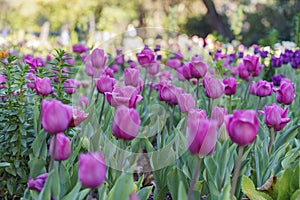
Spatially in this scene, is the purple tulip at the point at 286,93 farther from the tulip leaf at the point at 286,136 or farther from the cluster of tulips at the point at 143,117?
the tulip leaf at the point at 286,136

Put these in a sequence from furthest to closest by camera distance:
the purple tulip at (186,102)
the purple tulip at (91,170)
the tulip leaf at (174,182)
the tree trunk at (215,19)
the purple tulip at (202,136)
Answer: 1. the tree trunk at (215,19)
2. the purple tulip at (186,102)
3. the tulip leaf at (174,182)
4. the purple tulip at (202,136)
5. the purple tulip at (91,170)

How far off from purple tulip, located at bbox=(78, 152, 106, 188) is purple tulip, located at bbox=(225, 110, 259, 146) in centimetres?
33

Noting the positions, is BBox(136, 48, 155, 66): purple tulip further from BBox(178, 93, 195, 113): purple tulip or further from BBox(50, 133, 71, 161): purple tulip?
BBox(50, 133, 71, 161): purple tulip

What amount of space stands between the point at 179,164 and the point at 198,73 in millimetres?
534

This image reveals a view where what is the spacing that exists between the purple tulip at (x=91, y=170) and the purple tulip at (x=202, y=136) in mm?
251

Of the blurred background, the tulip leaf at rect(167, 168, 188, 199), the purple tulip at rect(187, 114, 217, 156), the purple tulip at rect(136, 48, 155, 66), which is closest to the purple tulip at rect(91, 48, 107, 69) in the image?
the purple tulip at rect(136, 48, 155, 66)

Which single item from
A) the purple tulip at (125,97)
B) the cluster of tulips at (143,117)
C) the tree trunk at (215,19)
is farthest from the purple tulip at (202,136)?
the tree trunk at (215,19)

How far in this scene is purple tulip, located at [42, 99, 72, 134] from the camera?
1021 mm

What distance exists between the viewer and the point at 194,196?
4.51ft

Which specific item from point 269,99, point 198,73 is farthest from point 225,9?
point 198,73

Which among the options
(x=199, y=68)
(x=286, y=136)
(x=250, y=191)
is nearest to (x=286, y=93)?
(x=286, y=136)

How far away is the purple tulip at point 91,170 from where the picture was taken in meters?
0.94

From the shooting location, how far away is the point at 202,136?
3.45 feet

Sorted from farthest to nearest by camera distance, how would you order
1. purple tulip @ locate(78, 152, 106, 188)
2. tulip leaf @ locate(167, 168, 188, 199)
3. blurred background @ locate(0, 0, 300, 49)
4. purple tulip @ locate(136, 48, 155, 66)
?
1. blurred background @ locate(0, 0, 300, 49)
2. purple tulip @ locate(136, 48, 155, 66)
3. tulip leaf @ locate(167, 168, 188, 199)
4. purple tulip @ locate(78, 152, 106, 188)
